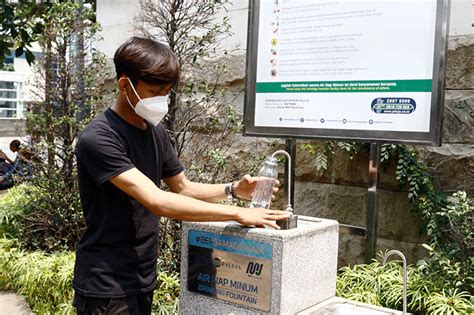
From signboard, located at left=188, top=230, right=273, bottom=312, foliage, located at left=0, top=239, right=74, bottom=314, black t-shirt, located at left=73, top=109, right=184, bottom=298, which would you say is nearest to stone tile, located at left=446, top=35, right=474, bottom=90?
signboard, located at left=188, top=230, right=273, bottom=312

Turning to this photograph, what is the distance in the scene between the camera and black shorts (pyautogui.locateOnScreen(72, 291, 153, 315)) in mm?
2439

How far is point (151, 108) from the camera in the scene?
8.14 ft

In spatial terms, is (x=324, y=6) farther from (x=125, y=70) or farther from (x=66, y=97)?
(x=66, y=97)

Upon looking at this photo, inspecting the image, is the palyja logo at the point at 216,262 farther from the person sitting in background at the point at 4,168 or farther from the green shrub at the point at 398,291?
the person sitting in background at the point at 4,168

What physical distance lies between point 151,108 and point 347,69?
5.74ft

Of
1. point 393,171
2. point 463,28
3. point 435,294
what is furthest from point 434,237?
point 463,28

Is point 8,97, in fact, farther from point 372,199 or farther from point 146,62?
point 146,62

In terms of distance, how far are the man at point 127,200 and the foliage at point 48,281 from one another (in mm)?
1670

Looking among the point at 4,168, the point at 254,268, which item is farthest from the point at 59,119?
the point at 4,168

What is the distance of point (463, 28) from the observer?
443 cm

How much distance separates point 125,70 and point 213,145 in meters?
2.51

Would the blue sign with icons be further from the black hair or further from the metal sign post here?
the black hair

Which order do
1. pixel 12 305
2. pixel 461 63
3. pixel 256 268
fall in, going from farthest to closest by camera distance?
pixel 12 305
pixel 461 63
pixel 256 268

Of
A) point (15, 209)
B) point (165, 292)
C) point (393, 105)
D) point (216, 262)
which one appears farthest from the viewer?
point (15, 209)
